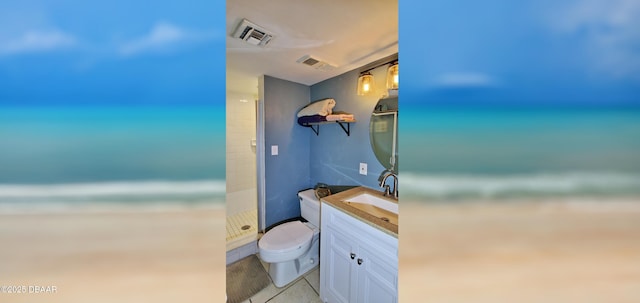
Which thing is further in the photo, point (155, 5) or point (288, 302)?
point (288, 302)

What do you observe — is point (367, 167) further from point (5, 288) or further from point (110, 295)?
point (5, 288)

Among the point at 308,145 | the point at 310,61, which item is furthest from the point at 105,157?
the point at 308,145

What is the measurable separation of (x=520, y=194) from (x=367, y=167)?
4.27 feet

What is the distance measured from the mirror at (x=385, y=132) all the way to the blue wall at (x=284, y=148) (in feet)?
2.96

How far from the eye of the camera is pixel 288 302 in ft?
4.80

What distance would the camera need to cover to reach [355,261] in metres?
1.17

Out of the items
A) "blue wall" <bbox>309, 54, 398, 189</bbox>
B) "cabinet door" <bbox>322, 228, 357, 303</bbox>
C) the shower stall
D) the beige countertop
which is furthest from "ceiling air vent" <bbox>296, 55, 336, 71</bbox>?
"cabinet door" <bbox>322, 228, 357, 303</bbox>

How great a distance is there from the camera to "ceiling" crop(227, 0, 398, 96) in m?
0.95

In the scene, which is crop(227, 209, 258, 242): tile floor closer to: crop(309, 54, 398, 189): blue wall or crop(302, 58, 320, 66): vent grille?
crop(309, 54, 398, 189): blue wall

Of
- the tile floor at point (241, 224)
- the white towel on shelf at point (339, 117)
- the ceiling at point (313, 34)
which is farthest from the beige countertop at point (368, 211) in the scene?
the tile floor at point (241, 224)

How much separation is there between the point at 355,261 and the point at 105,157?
122 centimetres

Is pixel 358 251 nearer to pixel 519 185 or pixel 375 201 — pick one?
pixel 375 201

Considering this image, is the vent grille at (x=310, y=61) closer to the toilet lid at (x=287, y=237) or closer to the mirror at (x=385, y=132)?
the mirror at (x=385, y=132)

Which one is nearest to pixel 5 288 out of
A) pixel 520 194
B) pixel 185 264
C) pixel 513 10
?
pixel 185 264
